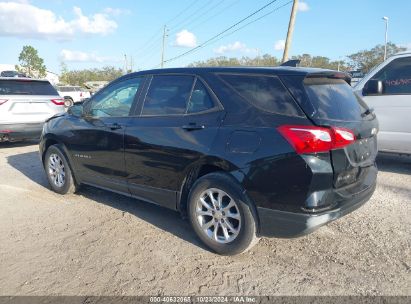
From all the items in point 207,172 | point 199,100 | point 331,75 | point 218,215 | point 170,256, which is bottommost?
point 170,256

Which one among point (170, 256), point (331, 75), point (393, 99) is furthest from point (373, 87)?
point (170, 256)

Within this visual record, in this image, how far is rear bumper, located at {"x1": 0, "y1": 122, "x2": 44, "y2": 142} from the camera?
8383 mm

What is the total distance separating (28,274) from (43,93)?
6878 millimetres

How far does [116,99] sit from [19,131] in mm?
4991

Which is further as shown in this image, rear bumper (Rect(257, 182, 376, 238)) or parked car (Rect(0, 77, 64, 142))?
parked car (Rect(0, 77, 64, 142))

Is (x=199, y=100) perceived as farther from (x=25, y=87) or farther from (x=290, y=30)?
(x=290, y=30)

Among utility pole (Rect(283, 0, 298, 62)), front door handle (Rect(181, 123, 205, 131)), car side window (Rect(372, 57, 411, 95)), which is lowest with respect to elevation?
front door handle (Rect(181, 123, 205, 131))

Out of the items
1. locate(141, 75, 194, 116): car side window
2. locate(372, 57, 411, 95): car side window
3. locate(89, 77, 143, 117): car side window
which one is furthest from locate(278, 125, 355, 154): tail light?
locate(372, 57, 411, 95): car side window

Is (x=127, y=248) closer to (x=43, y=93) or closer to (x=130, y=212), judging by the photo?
(x=130, y=212)

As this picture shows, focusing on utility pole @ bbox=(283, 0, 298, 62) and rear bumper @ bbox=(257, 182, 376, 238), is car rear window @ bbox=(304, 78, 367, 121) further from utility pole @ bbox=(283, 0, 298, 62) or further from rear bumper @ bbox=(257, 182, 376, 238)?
utility pole @ bbox=(283, 0, 298, 62)

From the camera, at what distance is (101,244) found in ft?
12.5

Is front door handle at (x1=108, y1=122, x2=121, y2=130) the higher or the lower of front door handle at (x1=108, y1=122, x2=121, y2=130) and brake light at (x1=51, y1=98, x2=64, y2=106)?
the lower

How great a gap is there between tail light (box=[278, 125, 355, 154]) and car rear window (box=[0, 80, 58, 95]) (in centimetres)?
755

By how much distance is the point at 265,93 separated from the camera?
130 inches
